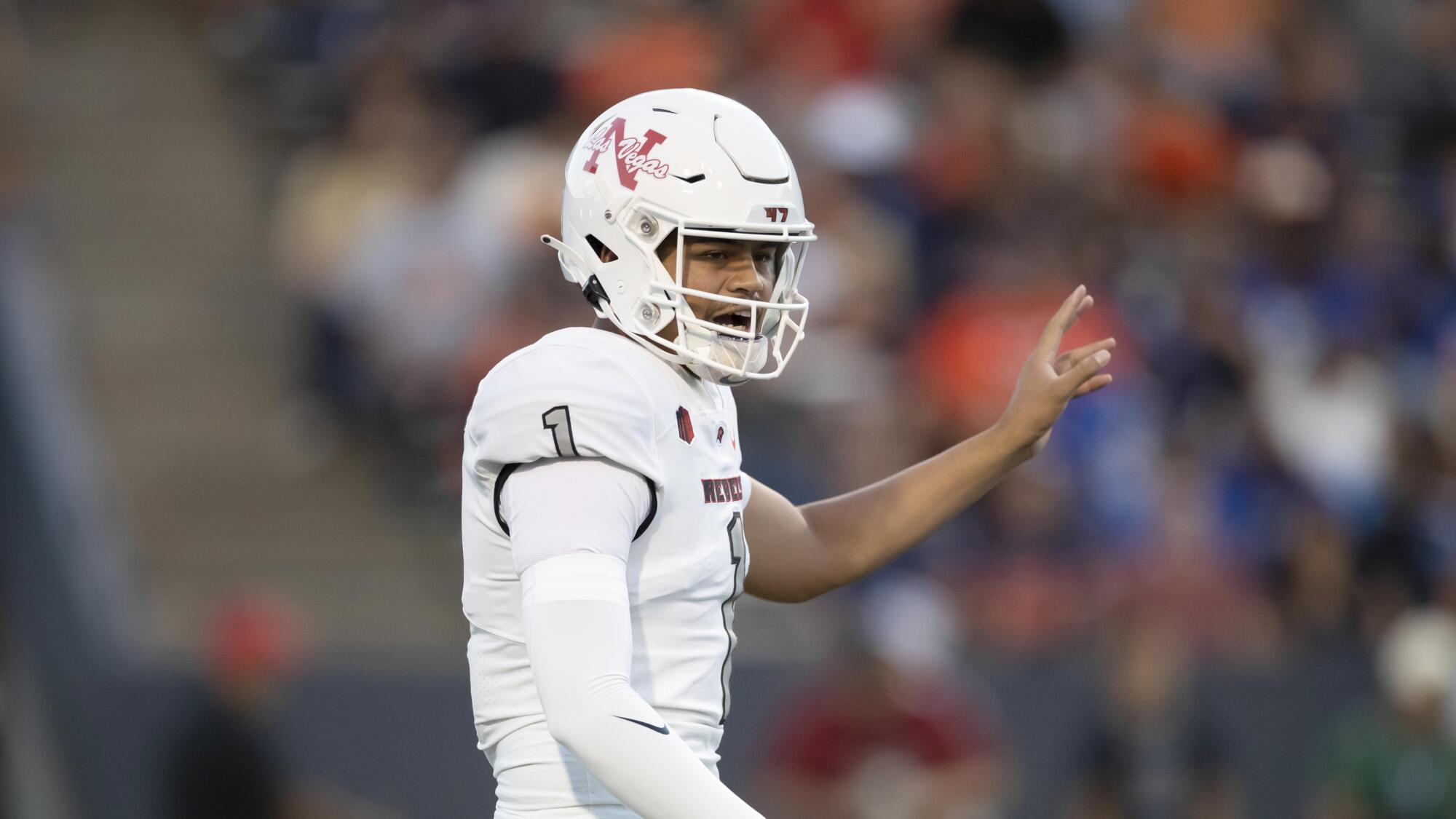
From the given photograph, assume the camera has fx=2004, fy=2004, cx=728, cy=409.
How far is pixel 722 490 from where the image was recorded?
3.12 m

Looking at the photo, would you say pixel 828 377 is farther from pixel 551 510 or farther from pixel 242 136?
pixel 551 510

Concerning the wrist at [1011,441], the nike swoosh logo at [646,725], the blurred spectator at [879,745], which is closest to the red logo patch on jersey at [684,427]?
the nike swoosh logo at [646,725]

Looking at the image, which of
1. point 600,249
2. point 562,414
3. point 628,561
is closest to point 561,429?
point 562,414

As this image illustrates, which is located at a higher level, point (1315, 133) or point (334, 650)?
point (1315, 133)

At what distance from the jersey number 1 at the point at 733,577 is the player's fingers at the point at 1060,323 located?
627 millimetres

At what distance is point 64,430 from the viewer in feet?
27.6

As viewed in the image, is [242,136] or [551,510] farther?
[242,136]

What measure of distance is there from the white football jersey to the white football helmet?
0.26ft

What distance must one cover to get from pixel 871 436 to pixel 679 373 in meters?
4.28

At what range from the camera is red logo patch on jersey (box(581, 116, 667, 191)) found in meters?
3.12

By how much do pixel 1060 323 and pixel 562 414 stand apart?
990 millimetres

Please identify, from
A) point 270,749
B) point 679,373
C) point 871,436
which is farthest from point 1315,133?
point 679,373

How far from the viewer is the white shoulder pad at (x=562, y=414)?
9.20 feet

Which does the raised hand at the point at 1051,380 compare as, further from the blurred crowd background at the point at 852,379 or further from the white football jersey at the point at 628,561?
the blurred crowd background at the point at 852,379
